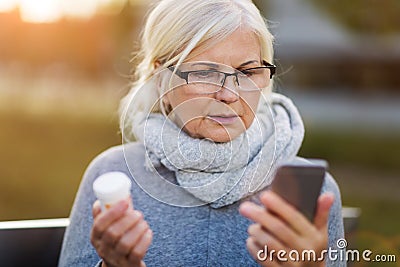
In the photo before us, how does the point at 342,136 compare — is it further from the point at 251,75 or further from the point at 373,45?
the point at 251,75

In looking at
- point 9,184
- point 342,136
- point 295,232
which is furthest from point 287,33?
point 295,232

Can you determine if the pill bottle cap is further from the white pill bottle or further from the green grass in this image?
the green grass

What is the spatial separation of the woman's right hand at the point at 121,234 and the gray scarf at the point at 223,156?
0.46 ft

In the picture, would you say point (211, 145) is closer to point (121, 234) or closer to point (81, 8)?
point (121, 234)

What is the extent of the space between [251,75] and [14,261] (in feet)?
2.38

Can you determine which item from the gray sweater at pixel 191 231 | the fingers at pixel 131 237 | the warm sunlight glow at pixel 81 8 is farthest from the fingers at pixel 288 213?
the warm sunlight glow at pixel 81 8

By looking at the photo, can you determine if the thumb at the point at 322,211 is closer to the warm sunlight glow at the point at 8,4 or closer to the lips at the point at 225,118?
the lips at the point at 225,118

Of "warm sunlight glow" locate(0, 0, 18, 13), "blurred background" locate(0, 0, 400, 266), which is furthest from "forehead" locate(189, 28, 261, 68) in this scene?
"warm sunlight glow" locate(0, 0, 18, 13)

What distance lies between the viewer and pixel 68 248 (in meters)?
1.34

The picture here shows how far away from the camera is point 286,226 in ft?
2.87

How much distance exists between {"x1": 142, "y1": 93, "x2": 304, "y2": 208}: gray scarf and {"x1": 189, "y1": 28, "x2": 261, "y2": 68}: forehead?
0.26 ft

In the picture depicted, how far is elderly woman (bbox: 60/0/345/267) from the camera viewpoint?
903 millimetres

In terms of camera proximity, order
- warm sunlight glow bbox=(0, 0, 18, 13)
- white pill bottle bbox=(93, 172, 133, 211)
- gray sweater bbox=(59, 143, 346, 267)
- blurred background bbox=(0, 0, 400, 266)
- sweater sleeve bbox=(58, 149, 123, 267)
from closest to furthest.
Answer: white pill bottle bbox=(93, 172, 133, 211) → gray sweater bbox=(59, 143, 346, 267) → sweater sleeve bbox=(58, 149, 123, 267) → warm sunlight glow bbox=(0, 0, 18, 13) → blurred background bbox=(0, 0, 400, 266)

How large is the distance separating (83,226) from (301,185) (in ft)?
1.83
